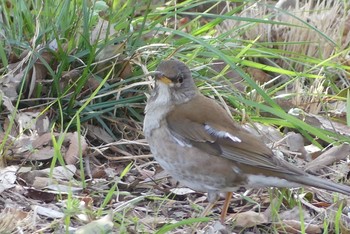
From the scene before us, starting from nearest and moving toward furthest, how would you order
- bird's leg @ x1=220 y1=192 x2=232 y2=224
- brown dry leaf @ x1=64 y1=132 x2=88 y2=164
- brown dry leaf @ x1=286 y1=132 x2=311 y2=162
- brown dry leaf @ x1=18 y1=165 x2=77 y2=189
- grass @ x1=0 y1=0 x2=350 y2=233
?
bird's leg @ x1=220 y1=192 x2=232 y2=224
brown dry leaf @ x1=18 y1=165 x2=77 y2=189
brown dry leaf @ x1=64 y1=132 x2=88 y2=164
grass @ x1=0 y1=0 x2=350 y2=233
brown dry leaf @ x1=286 y1=132 x2=311 y2=162

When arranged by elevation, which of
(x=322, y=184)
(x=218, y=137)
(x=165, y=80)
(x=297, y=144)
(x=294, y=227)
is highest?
(x=165, y=80)

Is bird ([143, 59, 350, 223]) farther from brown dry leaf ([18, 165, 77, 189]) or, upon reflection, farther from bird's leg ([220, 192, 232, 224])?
brown dry leaf ([18, 165, 77, 189])

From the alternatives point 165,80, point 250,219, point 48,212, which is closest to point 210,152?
point 250,219

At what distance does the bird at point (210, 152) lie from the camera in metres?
5.24

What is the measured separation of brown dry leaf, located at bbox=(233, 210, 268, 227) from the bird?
3.6 inches

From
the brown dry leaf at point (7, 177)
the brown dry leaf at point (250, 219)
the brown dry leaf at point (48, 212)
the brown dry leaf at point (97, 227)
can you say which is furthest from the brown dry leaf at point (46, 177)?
the brown dry leaf at point (250, 219)

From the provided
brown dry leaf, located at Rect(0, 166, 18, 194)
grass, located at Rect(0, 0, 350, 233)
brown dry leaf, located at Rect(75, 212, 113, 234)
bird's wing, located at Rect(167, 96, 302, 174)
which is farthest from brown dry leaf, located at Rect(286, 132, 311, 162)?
brown dry leaf, located at Rect(75, 212, 113, 234)

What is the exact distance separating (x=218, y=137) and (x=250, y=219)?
19.4 inches

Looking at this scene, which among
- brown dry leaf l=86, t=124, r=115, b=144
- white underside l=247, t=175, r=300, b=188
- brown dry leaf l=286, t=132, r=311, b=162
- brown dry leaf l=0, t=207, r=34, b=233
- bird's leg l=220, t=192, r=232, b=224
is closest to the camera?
brown dry leaf l=0, t=207, r=34, b=233

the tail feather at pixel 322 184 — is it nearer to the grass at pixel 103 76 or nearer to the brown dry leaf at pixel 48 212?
the grass at pixel 103 76

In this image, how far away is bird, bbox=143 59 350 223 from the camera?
206 inches

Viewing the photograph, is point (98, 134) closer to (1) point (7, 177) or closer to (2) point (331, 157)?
(1) point (7, 177)

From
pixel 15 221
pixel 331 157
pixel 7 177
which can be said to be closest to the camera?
pixel 15 221

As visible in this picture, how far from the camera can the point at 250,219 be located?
208 inches
